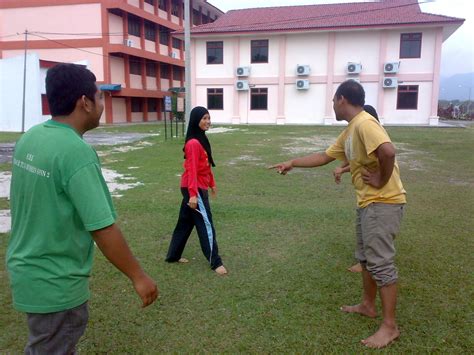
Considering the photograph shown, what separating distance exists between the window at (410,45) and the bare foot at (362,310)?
88.3 feet

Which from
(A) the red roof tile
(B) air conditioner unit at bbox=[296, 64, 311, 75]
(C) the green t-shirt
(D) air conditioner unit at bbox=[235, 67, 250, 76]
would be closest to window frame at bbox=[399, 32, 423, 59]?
(A) the red roof tile

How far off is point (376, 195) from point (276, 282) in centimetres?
140

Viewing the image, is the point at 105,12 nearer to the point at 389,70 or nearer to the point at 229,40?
the point at 229,40

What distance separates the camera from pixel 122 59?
111 feet

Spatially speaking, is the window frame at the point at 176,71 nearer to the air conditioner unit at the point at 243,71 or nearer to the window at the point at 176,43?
the window at the point at 176,43

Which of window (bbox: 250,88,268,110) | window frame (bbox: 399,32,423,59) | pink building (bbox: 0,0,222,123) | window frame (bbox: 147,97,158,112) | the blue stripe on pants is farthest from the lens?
window frame (bbox: 147,97,158,112)

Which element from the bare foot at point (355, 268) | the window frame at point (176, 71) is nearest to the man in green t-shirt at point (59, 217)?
the bare foot at point (355, 268)

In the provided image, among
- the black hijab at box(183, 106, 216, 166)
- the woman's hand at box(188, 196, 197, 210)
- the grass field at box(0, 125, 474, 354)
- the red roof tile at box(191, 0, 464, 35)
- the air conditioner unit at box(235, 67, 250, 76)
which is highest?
the red roof tile at box(191, 0, 464, 35)

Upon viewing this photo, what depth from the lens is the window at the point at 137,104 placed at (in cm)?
3694

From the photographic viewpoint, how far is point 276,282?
397 cm

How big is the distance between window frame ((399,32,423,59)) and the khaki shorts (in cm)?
2702

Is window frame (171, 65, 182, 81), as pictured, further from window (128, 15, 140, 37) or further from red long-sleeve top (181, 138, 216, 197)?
red long-sleeve top (181, 138, 216, 197)

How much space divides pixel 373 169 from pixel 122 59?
110 feet

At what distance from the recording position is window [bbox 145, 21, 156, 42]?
36.4 metres
